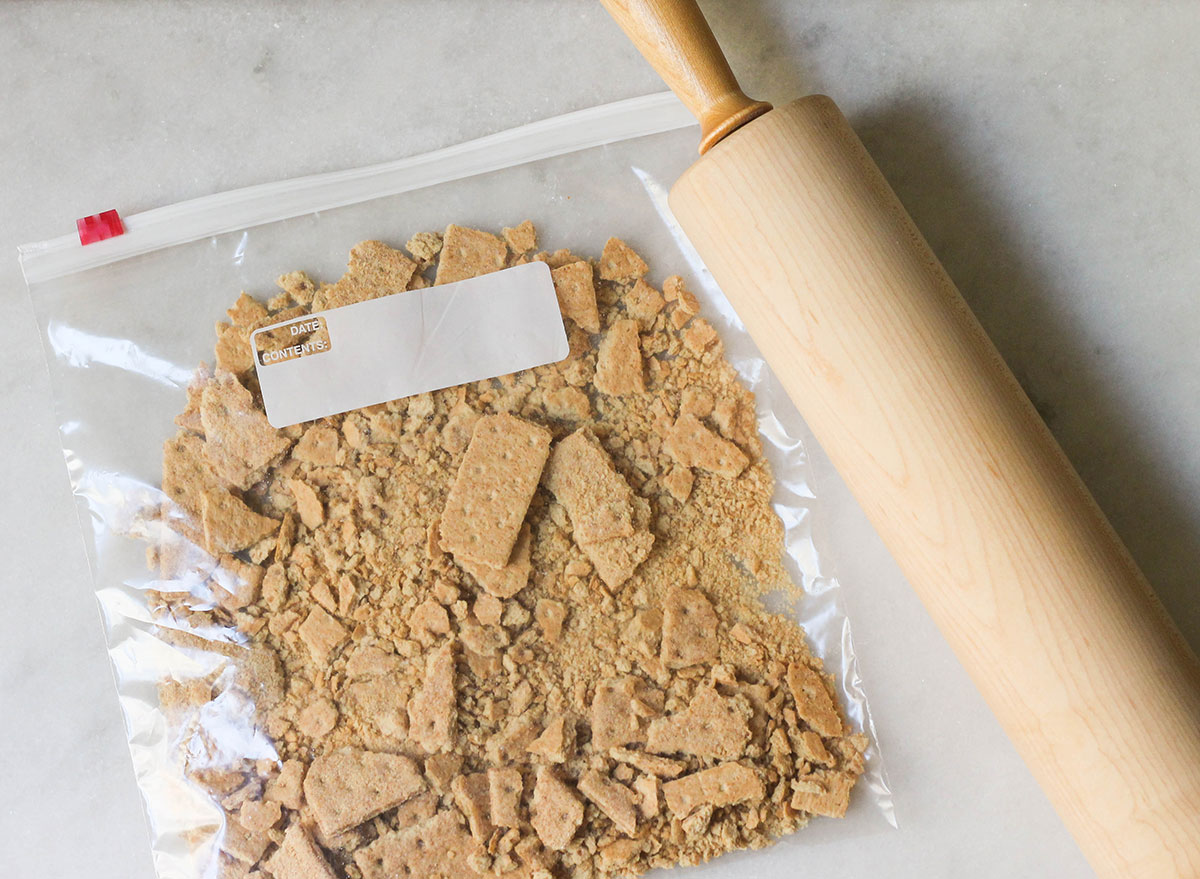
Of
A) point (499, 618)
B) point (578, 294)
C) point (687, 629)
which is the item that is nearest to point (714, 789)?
point (687, 629)

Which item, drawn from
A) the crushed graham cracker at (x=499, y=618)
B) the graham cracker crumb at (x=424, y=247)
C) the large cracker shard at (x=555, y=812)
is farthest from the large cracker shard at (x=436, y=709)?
the graham cracker crumb at (x=424, y=247)

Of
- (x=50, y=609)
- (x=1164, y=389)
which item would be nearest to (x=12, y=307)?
(x=50, y=609)

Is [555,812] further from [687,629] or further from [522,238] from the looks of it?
[522,238]

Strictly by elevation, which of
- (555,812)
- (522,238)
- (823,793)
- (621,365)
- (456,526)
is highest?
(522,238)

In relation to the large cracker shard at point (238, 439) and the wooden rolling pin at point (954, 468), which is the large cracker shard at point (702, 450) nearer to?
the wooden rolling pin at point (954, 468)

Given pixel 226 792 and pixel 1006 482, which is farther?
pixel 226 792

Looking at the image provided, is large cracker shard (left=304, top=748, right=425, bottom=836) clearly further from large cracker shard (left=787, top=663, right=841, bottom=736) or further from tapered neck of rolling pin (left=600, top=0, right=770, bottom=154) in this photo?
tapered neck of rolling pin (left=600, top=0, right=770, bottom=154)

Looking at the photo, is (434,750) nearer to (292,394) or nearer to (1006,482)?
(292,394)
